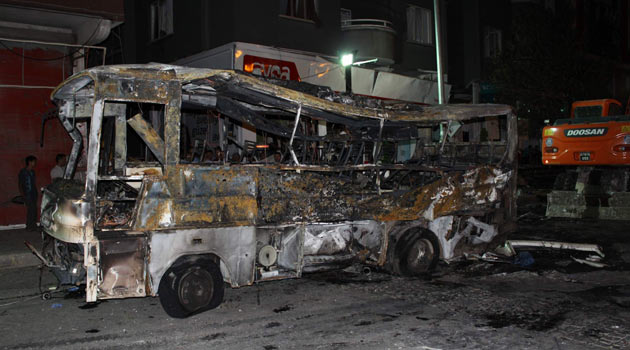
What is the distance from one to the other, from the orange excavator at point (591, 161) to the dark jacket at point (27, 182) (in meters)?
12.6

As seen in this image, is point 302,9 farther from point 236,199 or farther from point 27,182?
point 236,199

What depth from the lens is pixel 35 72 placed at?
36.9 ft

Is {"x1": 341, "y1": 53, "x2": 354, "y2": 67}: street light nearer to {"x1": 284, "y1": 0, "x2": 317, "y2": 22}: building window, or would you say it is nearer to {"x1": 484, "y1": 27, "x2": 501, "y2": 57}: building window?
{"x1": 284, "y1": 0, "x2": 317, "y2": 22}: building window

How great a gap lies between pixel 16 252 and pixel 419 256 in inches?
260

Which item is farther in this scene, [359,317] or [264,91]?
[264,91]

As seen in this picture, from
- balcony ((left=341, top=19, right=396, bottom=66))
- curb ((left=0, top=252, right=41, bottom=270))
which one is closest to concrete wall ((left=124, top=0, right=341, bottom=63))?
balcony ((left=341, top=19, right=396, bottom=66))

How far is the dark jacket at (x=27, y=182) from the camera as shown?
10078 millimetres

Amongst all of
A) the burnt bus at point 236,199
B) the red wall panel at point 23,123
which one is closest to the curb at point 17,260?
the burnt bus at point 236,199

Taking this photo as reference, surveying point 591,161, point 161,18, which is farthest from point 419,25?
point 591,161

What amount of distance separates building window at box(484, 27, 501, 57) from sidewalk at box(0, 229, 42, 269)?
22974 millimetres

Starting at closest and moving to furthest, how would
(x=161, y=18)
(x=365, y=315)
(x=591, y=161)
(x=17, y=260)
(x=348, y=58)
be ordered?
(x=365, y=315) < (x=17, y=260) < (x=591, y=161) < (x=348, y=58) < (x=161, y=18)

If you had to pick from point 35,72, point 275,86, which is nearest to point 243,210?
point 275,86

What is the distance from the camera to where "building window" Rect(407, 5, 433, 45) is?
70.7ft

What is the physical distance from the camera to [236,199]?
5621 mm
